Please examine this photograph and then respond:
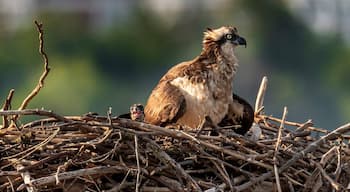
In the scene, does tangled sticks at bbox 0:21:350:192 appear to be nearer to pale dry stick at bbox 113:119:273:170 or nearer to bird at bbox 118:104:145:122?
pale dry stick at bbox 113:119:273:170

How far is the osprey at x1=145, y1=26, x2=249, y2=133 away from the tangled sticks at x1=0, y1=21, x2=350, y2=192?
88 cm

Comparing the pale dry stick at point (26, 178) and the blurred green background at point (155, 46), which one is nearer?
the pale dry stick at point (26, 178)

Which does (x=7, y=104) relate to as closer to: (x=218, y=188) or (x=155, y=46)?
(x=218, y=188)

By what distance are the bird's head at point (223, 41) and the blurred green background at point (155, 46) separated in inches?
750

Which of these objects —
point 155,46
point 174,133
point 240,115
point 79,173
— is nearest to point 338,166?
point 174,133

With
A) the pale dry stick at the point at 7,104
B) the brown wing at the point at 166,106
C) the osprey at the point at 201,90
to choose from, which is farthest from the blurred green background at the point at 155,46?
the pale dry stick at the point at 7,104

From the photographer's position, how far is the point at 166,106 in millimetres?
6004

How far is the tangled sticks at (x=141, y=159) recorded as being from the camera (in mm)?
4836

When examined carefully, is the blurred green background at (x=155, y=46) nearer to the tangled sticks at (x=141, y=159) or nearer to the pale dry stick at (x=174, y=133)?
the tangled sticks at (x=141, y=159)

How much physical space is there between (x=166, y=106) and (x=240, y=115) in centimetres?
35

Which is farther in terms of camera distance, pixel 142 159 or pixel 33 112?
pixel 142 159

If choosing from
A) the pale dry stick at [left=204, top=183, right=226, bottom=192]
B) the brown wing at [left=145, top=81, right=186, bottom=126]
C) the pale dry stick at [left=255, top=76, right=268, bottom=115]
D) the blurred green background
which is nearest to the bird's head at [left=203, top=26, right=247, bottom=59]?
the pale dry stick at [left=255, top=76, right=268, bottom=115]

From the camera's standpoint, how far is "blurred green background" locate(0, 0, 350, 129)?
93.8 feet

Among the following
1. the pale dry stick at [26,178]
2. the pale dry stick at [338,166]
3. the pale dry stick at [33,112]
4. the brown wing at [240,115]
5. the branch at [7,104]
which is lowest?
the pale dry stick at [26,178]
